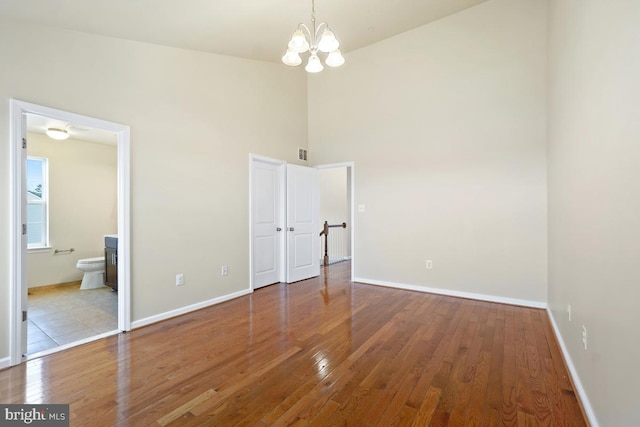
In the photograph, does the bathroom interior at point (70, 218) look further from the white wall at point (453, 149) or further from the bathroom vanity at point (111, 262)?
the white wall at point (453, 149)

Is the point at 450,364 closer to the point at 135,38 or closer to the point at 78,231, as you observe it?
the point at 135,38

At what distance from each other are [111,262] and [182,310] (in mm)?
1909

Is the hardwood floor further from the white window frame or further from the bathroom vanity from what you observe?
the white window frame

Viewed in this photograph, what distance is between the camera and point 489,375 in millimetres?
1995

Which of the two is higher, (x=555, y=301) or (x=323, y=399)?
(x=555, y=301)

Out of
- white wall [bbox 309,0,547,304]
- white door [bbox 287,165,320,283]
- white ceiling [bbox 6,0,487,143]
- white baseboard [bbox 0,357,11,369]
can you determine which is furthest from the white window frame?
white wall [bbox 309,0,547,304]

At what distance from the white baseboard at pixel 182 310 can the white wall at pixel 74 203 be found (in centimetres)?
306

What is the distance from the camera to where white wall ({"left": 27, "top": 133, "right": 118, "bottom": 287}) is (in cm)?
455

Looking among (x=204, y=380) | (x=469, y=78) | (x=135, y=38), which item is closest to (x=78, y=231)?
(x=135, y=38)

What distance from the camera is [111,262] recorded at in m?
4.26

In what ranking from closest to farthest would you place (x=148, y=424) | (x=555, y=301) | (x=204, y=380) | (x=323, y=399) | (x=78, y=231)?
(x=148, y=424), (x=323, y=399), (x=204, y=380), (x=555, y=301), (x=78, y=231)

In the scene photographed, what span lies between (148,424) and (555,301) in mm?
3512

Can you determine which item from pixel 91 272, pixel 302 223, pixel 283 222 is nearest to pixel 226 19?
pixel 283 222

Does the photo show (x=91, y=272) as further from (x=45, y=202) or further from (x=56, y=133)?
(x=56, y=133)
